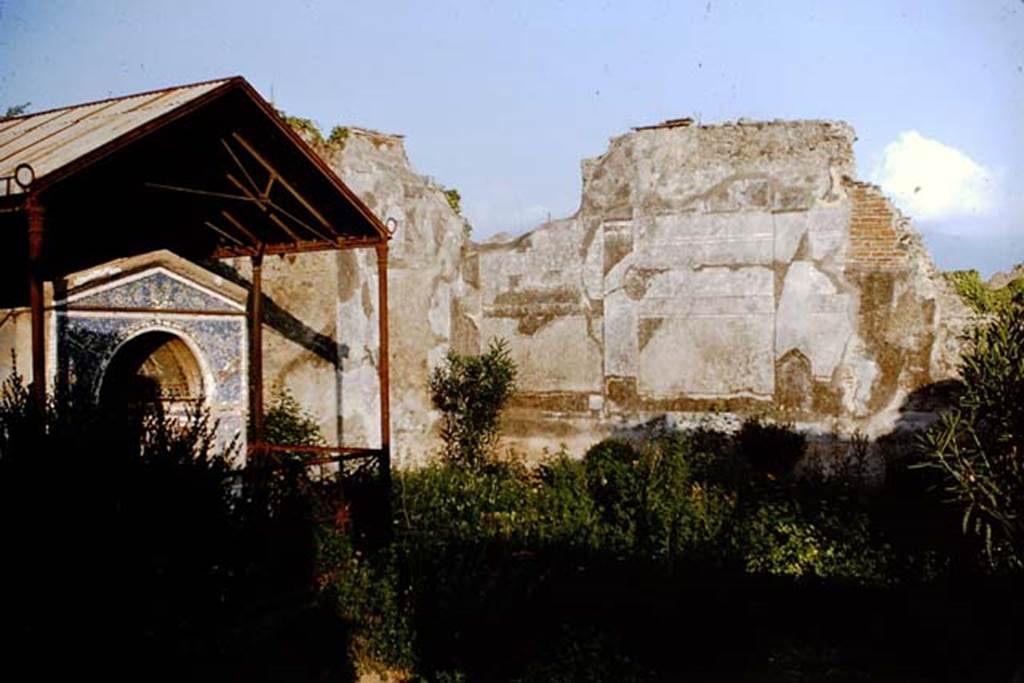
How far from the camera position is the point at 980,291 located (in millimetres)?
13008

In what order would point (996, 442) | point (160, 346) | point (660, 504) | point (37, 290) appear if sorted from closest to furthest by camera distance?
point (37, 290) → point (996, 442) → point (160, 346) → point (660, 504)

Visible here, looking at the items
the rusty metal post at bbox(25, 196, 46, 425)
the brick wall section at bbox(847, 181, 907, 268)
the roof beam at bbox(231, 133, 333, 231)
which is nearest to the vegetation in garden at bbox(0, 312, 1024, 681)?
the rusty metal post at bbox(25, 196, 46, 425)

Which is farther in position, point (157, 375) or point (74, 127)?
point (157, 375)

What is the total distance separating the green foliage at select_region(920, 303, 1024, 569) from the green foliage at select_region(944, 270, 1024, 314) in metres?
5.31

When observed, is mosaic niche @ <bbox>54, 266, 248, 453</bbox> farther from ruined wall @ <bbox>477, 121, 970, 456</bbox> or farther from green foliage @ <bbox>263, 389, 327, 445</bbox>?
ruined wall @ <bbox>477, 121, 970, 456</bbox>

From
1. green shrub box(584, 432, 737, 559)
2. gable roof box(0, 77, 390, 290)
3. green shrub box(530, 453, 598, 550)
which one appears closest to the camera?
gable roof box(0, 77, 390, 290)

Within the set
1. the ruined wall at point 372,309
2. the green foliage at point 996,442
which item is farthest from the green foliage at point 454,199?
the green foliage at point 996,442

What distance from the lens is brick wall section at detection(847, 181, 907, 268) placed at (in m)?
11.9

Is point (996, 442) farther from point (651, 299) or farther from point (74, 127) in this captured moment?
point (74, 127)

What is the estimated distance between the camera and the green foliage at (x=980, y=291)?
478 inches

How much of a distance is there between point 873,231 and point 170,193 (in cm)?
884

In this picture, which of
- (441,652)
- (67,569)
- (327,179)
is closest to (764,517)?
(441,652)

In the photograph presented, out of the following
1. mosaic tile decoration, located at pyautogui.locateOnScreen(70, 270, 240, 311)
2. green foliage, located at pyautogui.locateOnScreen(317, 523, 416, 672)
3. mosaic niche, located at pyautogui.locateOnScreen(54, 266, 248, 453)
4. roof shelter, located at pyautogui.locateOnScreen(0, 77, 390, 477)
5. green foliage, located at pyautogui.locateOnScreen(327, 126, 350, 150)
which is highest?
green foliage, located at pyautogui.locateOnScreen(327, 126, 350, 150)

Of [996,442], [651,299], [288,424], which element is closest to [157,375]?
[288,424]
